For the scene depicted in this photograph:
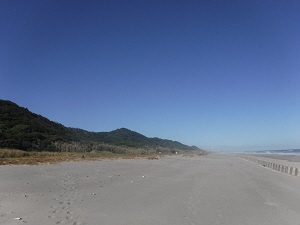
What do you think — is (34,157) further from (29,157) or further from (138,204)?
(138,204)

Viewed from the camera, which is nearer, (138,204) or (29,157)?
(138,204)

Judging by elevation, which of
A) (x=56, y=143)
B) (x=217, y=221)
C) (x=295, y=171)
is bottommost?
(x=217, y=221)

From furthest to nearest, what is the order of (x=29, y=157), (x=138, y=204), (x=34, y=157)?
(x=34, y=157) → (x=29, y=157) → (x=138, y=204)

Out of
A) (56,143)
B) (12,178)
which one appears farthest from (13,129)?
(12,178)

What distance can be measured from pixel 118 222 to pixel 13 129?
54464mm

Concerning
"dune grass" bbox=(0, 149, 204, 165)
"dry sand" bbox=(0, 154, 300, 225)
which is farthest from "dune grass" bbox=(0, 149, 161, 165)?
"dry sand" bbox=(0, 154, 300, 225)

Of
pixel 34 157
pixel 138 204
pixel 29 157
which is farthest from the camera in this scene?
pixel 34 157

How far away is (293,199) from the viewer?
1376cm

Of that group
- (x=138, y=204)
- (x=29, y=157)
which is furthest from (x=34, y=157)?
(x=138, y=204)

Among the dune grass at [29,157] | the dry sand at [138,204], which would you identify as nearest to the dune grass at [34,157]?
the dune grass at [29,157]

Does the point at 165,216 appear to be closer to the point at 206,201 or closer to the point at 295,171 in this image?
the point at 206,201

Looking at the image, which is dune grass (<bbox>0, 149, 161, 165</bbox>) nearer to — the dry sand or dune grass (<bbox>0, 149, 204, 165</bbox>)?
dune grass (<bbox>0, 149, 204, 165</bbox>)

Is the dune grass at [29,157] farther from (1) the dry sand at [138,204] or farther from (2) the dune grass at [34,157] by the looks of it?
(1) the dry sand at [138,204]

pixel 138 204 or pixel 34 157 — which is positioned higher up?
pixel 34 157
